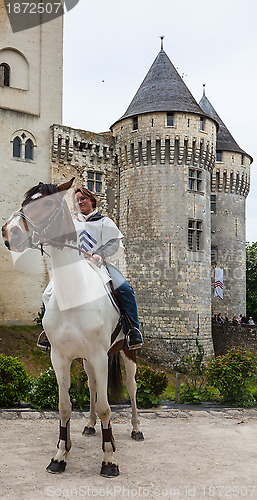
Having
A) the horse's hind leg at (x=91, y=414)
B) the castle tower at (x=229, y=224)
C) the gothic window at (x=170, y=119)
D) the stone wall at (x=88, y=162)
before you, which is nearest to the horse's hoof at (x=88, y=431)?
the horse's hind leg at (x=91, y=414)

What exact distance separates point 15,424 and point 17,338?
1524cm

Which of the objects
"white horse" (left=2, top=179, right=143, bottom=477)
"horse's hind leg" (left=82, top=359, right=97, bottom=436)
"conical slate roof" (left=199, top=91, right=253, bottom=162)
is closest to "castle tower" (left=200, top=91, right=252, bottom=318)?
"conical slate roof" (left=199, top=91, right=253, bottom=162)

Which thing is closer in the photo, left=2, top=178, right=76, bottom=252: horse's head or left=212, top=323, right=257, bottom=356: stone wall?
left=2, top=178, right=76, bottom=252: horse's head

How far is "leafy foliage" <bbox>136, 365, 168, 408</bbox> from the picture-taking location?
33.5ft

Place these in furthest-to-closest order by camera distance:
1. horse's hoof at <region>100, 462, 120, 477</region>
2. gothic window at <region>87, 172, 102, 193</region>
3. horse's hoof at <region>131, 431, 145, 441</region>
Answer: gothic window at <region>87, 172, 102, 193</region>
horse's hoof at <region>131, 431, 145, 441</region>
horse's hoof at <region>100, 462, 120, 477</region>

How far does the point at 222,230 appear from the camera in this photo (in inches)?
1439

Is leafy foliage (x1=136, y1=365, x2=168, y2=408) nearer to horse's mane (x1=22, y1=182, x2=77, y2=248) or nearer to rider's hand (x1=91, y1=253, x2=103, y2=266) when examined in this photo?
rider's hand (x1=91, y1=253, x2=103, y2=266)

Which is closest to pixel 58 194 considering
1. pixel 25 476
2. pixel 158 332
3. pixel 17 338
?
pixel 25 476

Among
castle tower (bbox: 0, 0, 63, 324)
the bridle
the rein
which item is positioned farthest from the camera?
castle tower (bbox: 0, 0, 63, 324)

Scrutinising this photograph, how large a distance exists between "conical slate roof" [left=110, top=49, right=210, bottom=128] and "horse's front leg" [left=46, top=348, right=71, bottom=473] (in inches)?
942

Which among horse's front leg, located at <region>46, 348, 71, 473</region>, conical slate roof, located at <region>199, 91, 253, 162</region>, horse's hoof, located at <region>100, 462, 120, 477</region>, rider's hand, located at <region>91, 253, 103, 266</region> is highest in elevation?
conical slate roof, located at <region>199, 91, 253, 162</region>

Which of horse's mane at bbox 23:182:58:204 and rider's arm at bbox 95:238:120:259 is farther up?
horse's mane at bbox 23:182:58:204

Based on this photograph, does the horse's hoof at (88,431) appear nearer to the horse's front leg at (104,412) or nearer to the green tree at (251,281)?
the horse's front leg at (104,412)

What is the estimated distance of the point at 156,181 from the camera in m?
28.1
